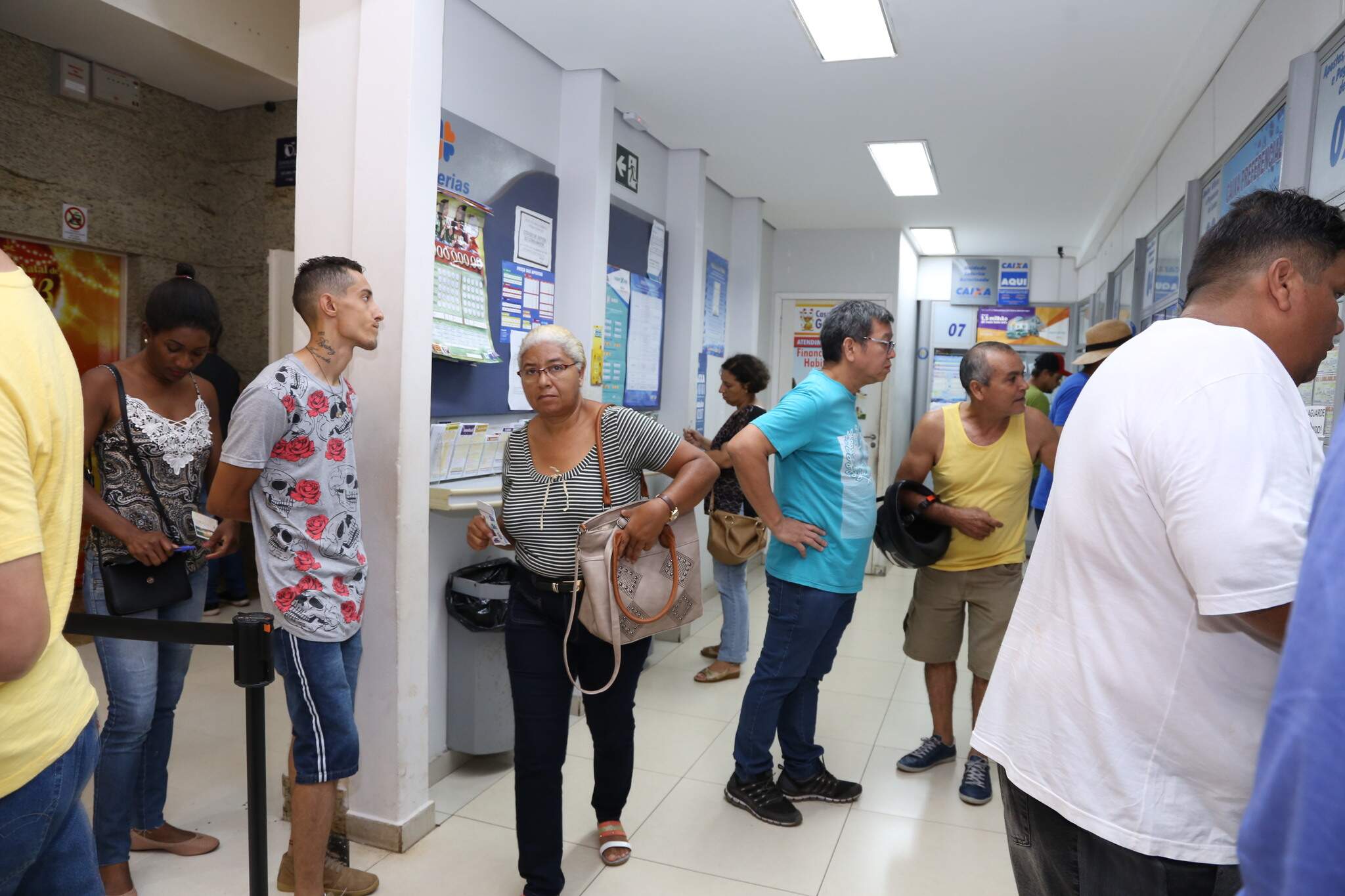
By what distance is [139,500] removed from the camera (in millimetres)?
2232

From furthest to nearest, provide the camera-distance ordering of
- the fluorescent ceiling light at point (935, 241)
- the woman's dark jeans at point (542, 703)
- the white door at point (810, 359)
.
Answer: the white door at point (810, 359) → the fluorescent ceiling light at point (935, 241) → the woman's dark jeans at point (542, 703)

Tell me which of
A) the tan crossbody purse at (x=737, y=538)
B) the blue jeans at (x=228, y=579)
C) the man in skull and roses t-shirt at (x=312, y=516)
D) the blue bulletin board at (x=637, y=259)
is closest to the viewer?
the man in skull and roses t-shirt at (x=312, y=516)

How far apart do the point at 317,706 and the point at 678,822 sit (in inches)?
51.8

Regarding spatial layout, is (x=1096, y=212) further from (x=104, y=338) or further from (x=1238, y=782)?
(x=104, y=338)

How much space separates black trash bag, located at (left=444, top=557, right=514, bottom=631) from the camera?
296cm

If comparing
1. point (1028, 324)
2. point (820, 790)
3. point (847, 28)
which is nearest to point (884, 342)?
point (847, 28)

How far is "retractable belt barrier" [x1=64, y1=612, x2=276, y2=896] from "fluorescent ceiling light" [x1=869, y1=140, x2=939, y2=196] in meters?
4.46

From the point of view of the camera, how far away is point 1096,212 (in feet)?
21.2

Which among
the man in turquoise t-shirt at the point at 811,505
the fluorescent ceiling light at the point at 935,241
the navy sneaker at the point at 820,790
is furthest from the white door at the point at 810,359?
the man in turquoise t-shirt at the point at 811,505

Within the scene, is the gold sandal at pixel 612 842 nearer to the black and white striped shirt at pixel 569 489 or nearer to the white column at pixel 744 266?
the black and white striped shirt at pixel 569 489

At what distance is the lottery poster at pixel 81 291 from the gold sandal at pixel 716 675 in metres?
3.51

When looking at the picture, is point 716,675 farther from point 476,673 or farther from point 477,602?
point 477,602

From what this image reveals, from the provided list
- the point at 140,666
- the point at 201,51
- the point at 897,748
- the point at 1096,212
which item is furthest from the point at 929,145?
the point at 140,666

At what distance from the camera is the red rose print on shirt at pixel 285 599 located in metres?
2.03
